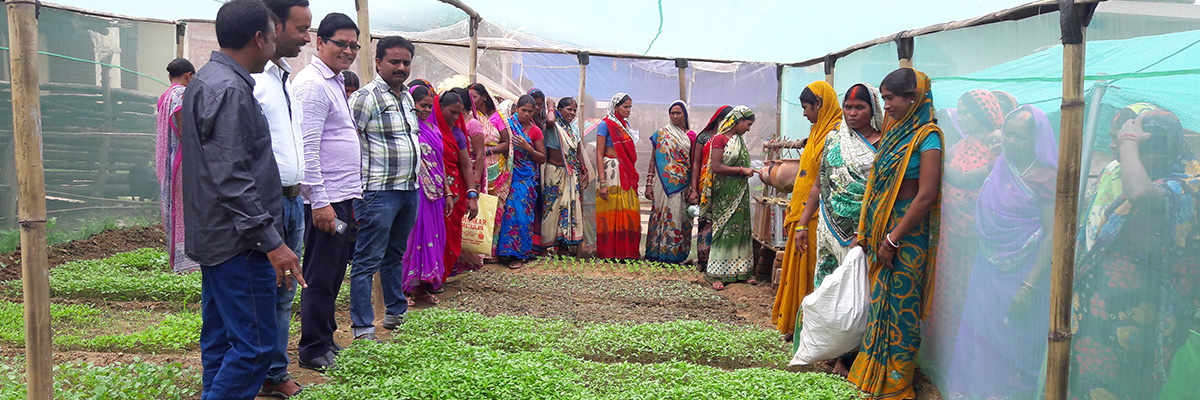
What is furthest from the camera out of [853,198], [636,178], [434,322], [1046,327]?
[636,178]

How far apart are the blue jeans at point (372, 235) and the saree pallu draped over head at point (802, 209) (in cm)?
259

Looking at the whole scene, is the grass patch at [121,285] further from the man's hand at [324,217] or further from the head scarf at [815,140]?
the head scarf at [815,140]

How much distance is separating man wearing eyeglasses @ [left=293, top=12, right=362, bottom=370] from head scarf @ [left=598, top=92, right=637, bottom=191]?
4.77 meters

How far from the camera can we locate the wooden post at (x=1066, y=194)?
9.78 feet

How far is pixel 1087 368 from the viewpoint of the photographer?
3.15m

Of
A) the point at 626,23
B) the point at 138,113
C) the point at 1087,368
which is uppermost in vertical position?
the point at 626,23

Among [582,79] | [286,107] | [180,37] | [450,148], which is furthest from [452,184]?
[180,37]

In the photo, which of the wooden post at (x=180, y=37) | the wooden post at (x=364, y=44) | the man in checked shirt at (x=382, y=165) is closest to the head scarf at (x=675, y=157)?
the wooden post at (x=364, y=44)

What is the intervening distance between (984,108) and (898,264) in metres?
0.87

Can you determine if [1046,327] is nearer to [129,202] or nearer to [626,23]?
[626,23]

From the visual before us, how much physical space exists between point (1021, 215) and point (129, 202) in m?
9.60

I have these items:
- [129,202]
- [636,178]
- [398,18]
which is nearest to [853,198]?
[636,178]

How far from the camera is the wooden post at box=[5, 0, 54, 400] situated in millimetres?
2875

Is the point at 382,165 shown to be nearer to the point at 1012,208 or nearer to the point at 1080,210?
the point at 1012,208
